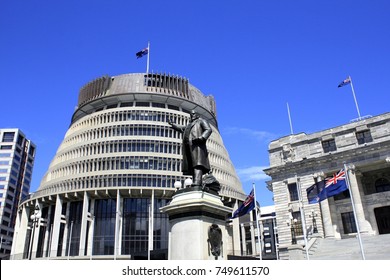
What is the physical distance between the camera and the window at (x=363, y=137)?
148 feet

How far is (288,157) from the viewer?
50375 millimetres

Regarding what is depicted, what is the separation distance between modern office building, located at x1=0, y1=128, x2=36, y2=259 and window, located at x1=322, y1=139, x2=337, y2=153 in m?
123

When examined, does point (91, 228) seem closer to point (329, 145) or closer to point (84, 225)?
point (84, 225)

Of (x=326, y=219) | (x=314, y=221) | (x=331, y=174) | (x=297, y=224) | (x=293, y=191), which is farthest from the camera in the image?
(x=293, y=191)

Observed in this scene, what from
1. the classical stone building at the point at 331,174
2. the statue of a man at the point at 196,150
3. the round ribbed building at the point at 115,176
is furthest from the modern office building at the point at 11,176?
the statue of a man at the point at 196,150

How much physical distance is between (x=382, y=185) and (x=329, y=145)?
28.6 ft

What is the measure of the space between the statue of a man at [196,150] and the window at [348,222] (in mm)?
38441

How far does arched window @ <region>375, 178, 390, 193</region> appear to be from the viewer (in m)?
44.4

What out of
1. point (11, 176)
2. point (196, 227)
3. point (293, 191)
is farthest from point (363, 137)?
point (11, 176)

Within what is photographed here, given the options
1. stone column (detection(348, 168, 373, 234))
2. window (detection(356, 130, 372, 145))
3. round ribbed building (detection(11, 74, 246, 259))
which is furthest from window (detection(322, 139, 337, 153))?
round ribbed building (detection(11, 74, 246, 259))

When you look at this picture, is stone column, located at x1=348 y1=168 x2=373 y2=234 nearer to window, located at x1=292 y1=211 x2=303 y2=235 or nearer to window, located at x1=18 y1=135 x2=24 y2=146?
window, located at x1=292 y1=211 x2=303 y2=235

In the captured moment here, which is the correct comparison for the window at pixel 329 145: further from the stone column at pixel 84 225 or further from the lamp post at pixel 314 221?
the stone column at pixel 84 225

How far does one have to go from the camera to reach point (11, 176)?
134 m
